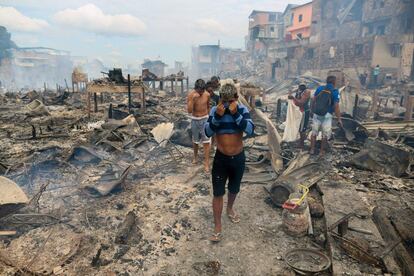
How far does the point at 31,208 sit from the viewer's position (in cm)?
450

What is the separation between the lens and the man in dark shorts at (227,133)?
11.9 feet

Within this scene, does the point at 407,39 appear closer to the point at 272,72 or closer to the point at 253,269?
the point at 272,72

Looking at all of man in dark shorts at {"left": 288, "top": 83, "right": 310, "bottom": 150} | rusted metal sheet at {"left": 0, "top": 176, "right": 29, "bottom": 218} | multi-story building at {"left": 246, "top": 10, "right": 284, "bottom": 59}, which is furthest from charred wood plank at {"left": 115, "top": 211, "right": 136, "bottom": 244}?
multi-story building at {"left": 246, "top": 10, "right": 284, "bottom": 59}

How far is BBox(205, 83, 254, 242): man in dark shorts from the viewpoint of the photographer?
3621mm

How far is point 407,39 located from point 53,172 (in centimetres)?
2899

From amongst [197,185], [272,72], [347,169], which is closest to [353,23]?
[272,72]

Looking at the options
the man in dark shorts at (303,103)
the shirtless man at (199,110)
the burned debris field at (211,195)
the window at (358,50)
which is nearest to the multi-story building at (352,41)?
the window at (358,50)

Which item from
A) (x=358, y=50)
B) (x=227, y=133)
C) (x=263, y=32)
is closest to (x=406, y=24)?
(x=358, y=50)

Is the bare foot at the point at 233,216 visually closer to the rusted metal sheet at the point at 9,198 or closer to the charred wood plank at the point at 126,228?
the charred wood plank at the point at 126,228

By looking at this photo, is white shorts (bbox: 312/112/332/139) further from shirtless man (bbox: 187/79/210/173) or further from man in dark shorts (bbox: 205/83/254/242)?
man in dark shorts (bbox: 205/83/254/242)

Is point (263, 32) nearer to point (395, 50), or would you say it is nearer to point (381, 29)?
point (381, 29)

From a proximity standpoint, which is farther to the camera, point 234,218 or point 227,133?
point 234,218

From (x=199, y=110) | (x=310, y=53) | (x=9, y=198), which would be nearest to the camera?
(x=9, y=198)

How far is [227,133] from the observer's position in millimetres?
3682
